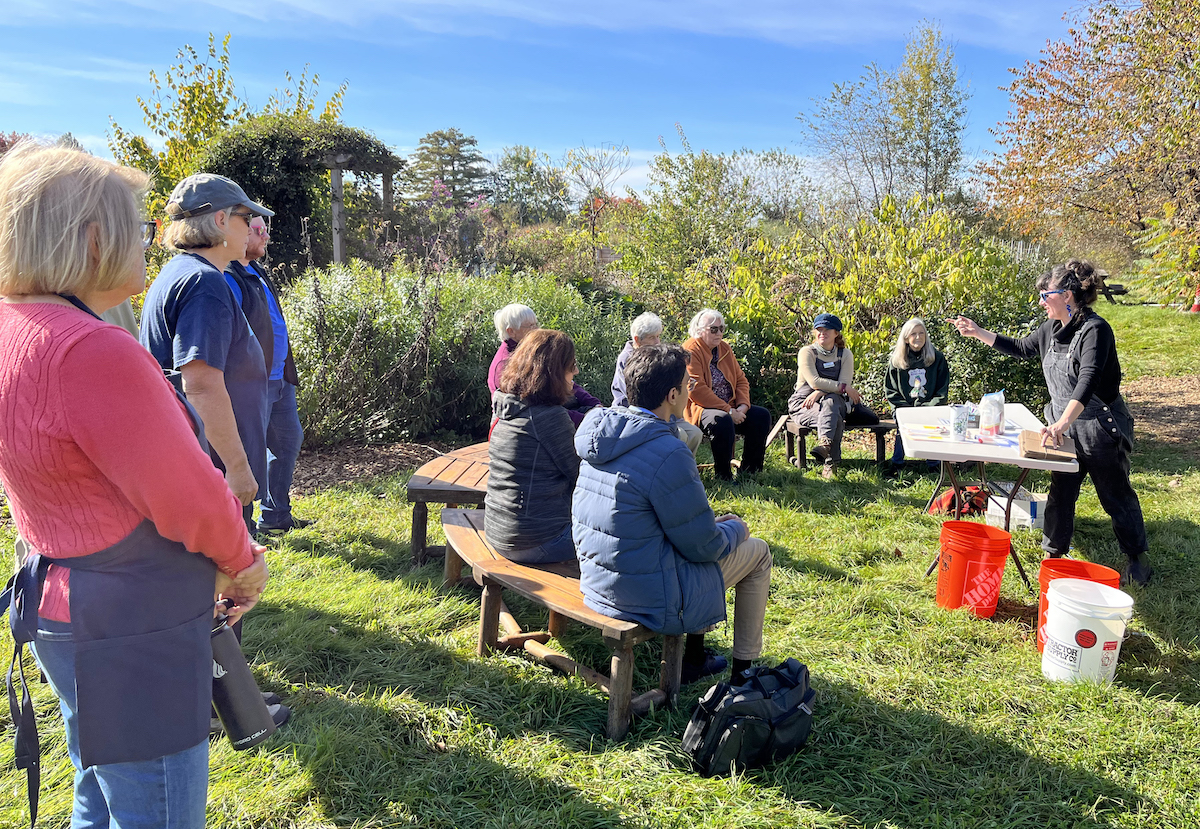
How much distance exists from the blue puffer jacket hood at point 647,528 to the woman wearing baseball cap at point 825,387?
380cm

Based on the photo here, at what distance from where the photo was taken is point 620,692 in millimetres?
2834

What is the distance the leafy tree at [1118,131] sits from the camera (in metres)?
7.92

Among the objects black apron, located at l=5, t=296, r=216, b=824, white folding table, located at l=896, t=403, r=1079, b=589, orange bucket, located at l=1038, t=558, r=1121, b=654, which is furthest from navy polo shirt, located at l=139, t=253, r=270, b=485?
orange bucket, located at l=1038, t=558, r=1121, b=654

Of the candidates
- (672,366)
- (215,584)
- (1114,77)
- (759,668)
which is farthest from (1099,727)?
(1114,77)

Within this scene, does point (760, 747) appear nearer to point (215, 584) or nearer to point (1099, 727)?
point (1099, 727)

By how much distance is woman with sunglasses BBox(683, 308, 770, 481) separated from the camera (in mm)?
6062

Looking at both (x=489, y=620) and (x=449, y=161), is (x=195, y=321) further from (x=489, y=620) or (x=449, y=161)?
(x=449, y=161)

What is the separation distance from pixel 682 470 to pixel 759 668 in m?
0.83

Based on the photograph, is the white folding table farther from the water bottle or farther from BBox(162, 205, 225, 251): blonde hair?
BBox(162, 205, 225, 251): blonde hair

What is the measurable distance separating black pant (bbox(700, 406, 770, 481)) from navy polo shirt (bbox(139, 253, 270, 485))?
12.7 ft

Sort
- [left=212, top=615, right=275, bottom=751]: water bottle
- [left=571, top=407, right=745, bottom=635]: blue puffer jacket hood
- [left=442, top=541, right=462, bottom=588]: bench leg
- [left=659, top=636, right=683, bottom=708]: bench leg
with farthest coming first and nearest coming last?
[left=442, top=541, right=462, bottom=588]: bench leg → [left=659, top=636, right=683, bottom=708]: bench leg → [left=571, top=407, right=745, bottom=635]: blue puffer jacket hood → [left=212, top=615, right=275, bottom=751]: water bottle

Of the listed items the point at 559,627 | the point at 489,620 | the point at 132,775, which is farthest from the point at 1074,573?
the point at 132,775

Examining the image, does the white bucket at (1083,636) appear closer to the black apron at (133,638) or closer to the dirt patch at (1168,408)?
the black apron at (133,638)

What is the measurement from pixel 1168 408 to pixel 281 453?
9468 millimetres
